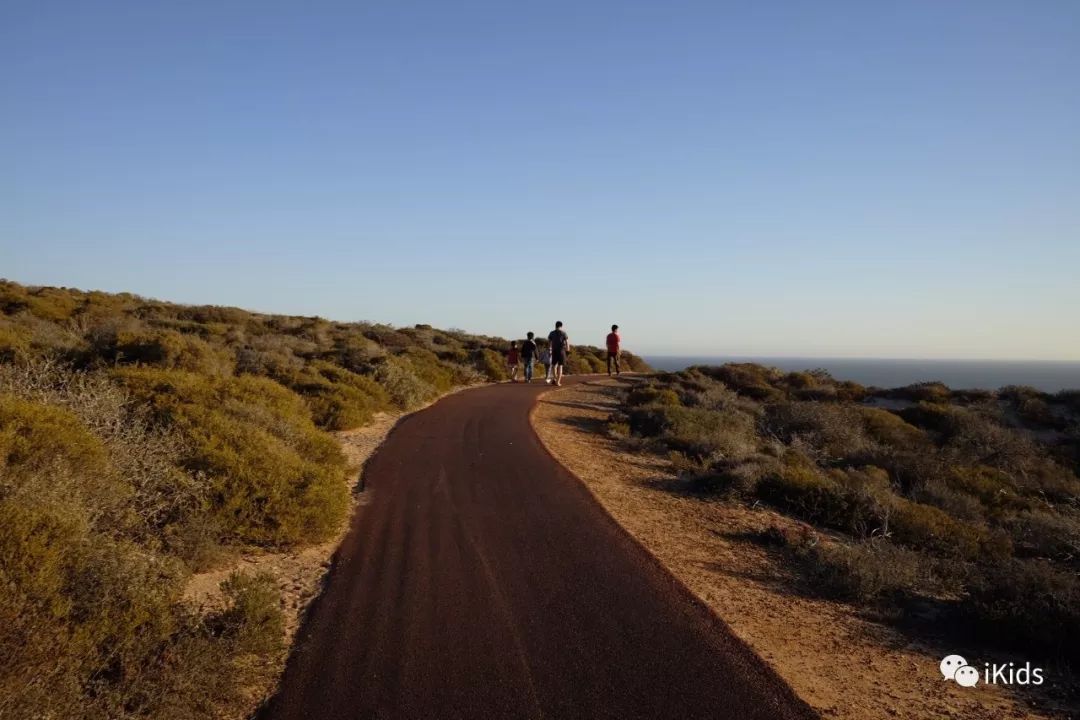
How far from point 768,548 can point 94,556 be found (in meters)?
7.29

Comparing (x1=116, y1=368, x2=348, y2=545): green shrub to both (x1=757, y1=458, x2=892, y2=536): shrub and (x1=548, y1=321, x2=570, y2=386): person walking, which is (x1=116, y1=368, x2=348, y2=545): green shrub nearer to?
(x1=757, y1=458, x2=892, y2=536): shrub

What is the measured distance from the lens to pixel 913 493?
41.0ft

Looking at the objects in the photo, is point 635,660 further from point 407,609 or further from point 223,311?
point 223,311

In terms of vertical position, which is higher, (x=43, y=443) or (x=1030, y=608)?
(x=43, y=443)

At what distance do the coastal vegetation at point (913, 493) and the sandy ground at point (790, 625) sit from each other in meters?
0.46

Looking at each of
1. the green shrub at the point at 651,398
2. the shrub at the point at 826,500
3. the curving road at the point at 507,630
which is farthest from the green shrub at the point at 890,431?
the curving road at the point at 507,630

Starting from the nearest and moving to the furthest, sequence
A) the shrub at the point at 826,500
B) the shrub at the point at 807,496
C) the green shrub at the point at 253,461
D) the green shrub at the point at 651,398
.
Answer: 1. the green shrub at the point at 253,461
2. the shrub at the point at 826,500
3. the shrub at the point at 807,496
4. the green shrub at the point at 651,398

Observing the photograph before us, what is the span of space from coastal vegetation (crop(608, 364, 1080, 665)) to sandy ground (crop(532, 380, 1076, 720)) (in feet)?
1.52

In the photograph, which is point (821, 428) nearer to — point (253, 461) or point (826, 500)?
point (826, 500)

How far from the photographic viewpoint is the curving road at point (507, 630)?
169 inches

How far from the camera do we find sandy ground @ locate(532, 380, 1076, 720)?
473cm

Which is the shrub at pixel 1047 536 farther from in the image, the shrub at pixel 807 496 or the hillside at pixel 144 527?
the hillside at pixel 144 527

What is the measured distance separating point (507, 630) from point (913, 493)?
10.5 m

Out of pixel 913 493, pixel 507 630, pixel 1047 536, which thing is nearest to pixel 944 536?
pixel 1047 536
